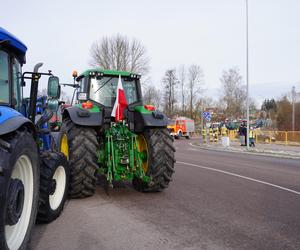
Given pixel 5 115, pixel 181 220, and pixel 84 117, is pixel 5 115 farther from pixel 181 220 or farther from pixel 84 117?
pixel 84 117

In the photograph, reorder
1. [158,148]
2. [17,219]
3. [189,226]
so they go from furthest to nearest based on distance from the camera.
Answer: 1. [158,148]
2. [189,226]
3. [17,219]

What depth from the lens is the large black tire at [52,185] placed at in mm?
5297

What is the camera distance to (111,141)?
769cm

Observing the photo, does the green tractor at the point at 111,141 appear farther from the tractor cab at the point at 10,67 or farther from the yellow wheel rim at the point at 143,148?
the tractor cab at the point at 10,67

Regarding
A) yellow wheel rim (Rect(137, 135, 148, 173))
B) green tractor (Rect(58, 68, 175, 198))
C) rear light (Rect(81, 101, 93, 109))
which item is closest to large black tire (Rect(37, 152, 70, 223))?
green tractor (Rect(58, 68, 175, 198))

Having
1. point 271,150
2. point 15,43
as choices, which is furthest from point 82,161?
point 271,150

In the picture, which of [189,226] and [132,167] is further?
[132,167]

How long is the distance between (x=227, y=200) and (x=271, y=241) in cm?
251

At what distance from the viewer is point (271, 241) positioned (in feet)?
16.5

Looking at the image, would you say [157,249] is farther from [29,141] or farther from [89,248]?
[29,141]

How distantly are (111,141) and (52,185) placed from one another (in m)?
2.15

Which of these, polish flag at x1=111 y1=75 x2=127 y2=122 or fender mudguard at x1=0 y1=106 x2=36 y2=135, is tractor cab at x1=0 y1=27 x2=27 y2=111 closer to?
fender mudguard at x1=0 y1=106 x2=36 y2=135

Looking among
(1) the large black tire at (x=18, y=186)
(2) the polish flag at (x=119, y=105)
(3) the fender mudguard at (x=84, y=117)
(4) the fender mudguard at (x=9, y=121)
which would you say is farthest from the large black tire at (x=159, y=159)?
(4) the fender mudguard at (x=9, y=121)

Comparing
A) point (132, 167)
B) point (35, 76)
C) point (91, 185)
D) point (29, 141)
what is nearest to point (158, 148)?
point (132, 167)
